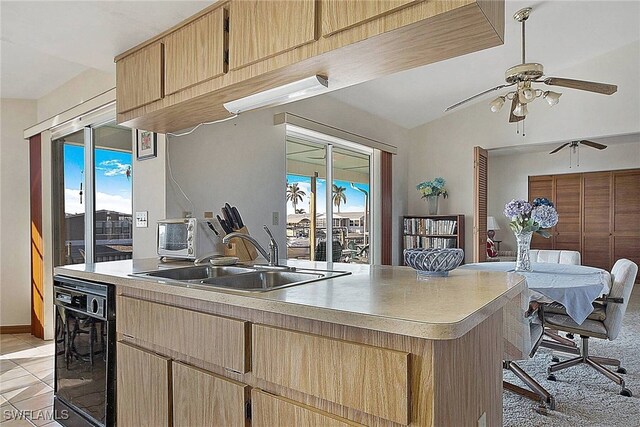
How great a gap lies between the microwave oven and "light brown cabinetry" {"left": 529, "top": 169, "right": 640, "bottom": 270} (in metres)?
6.82

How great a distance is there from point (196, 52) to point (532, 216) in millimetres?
2587

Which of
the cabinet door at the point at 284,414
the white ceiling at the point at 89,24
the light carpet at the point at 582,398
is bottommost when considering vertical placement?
the light carpet at the point at 582,398

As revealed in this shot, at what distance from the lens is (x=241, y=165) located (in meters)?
3.45

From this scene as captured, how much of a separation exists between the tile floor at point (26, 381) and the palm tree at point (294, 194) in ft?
8.10

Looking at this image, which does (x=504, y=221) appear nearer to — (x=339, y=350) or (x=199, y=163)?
(x=199, y=163)

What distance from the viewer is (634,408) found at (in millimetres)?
2512

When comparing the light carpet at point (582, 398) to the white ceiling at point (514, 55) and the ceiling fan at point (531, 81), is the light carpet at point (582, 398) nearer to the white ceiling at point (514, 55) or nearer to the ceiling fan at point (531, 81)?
the ceiling fan at point (531, 81)

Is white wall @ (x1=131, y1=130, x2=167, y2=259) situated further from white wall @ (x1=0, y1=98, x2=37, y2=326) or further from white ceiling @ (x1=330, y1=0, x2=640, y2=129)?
white ceiling @ (x1=330, y1=0, x2=640, y2=129)

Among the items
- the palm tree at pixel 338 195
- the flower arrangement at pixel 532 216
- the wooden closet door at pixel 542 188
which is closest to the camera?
the flower arrangement at pixel 532 216

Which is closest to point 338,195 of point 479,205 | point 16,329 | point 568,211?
point 479,205

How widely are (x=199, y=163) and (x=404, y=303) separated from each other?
2318mm

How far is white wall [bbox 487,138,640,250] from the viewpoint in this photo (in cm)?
701

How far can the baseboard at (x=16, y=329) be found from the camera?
4316 mm

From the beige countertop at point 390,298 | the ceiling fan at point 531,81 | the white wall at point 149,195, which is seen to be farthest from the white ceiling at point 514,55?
the beige countertop at point 390,298
